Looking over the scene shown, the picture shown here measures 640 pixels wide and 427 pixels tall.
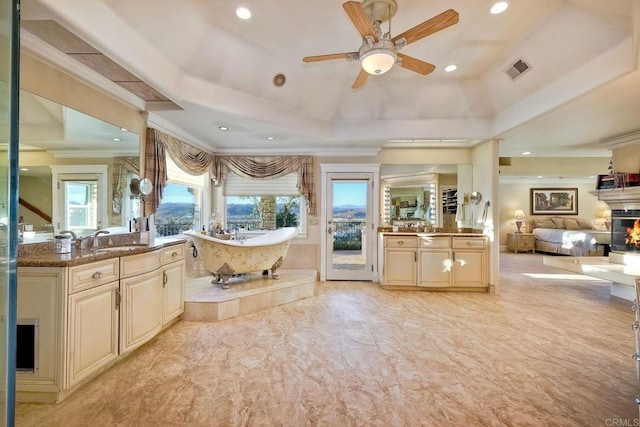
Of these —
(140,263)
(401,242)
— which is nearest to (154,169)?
(140,263)

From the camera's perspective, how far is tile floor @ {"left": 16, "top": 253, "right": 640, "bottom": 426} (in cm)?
174

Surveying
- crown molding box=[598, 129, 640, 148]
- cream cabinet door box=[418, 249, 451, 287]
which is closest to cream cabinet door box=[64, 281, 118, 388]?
cream cabinet door box=[418, 249, 451, 287]

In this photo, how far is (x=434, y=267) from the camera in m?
4.55

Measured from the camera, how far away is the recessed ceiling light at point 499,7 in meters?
2.37

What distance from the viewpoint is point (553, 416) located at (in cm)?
173

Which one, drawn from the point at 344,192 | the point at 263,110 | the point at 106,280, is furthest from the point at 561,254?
the point at 106,280

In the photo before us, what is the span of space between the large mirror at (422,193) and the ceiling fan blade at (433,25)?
322 cm

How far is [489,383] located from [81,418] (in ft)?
8.88

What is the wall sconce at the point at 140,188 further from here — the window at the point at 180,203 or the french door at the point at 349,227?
the french door at the point at 349,227

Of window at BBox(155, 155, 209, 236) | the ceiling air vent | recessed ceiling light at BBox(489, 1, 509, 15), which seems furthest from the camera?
window at BBox(155, 155, 209, 236)

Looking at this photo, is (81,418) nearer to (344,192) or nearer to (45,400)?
(45,400)

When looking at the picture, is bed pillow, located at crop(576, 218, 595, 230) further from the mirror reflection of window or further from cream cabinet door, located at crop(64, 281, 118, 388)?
the mirror reflection of window

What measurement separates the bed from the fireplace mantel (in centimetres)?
398

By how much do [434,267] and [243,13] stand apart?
13.8 feet
